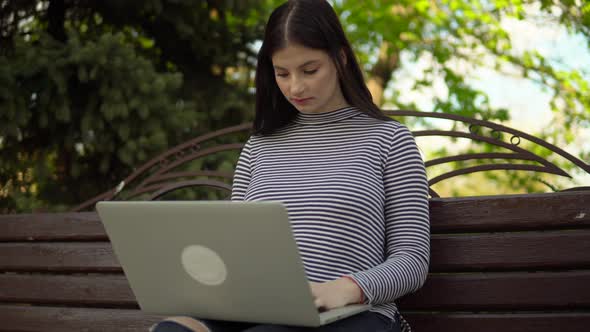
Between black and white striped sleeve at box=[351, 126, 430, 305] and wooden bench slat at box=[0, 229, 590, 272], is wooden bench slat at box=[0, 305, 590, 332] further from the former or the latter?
black and white striped sleeve at box=[351, 126, 430, 305]

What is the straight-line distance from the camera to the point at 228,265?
4.82 feet

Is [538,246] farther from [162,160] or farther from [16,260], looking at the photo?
[16,260]

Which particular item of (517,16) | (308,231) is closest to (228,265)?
(308,231)

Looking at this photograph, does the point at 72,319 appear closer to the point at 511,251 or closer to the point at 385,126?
the point at 385,126

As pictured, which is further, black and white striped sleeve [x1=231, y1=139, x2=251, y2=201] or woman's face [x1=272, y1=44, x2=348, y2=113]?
black and white striped sleeve [x1=231, y1=139, x2=251, y2=201]

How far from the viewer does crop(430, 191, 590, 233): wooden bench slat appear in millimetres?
2006

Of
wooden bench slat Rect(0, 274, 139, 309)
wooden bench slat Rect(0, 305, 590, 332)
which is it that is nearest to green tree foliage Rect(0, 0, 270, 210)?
wooden bench slat Rect(0, 274, 139, 309)

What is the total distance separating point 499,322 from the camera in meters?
2.06

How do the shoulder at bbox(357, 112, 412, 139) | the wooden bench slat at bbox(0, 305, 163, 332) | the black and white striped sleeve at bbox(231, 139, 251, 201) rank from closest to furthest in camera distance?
the shoulder at bbox(357, 112, 412, 139), the black and white striped sleeve at bbox(231, 139, 251, 201), the wooden bench slat at bbox(0, 305, 163, 332)

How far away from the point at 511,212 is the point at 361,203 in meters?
0.49

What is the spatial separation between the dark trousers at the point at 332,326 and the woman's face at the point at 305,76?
2.07ft

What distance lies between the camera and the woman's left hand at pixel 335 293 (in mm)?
1541

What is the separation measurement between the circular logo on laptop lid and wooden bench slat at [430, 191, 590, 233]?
85 cm

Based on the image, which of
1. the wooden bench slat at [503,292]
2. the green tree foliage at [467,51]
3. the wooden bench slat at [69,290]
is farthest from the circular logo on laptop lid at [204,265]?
the green tree foliage at [467,51]
